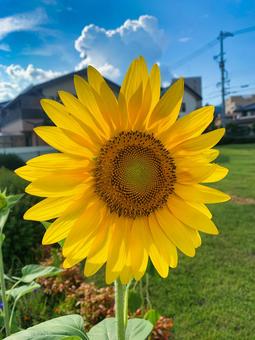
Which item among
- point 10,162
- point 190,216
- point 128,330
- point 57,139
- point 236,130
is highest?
point 236,130

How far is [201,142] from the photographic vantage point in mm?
1073

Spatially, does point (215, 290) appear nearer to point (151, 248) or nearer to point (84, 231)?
point (151, 248)

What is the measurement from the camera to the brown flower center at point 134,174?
1099mm

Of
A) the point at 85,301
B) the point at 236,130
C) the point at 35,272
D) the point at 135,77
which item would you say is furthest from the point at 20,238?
the point at 236,130

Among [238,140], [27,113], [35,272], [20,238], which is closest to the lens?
[35,272]

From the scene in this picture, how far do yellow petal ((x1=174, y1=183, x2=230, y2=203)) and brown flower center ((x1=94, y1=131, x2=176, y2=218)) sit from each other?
3 centimetres

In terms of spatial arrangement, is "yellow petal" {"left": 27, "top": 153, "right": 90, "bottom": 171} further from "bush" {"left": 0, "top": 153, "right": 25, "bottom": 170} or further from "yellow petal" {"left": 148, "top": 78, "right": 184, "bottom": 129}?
"bush" {"left": 0, "top": 153, "right": 25, "bottom": 170}

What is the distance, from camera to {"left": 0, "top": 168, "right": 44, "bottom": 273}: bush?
4.59 meters

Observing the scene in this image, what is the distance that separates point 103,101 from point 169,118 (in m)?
0.19

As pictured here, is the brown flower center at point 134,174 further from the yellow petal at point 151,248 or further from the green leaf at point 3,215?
the green leaf at point 3,215

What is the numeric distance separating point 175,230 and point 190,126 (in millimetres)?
301

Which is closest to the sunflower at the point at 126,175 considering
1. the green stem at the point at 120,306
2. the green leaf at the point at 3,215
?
the green stem at the point at 120,306

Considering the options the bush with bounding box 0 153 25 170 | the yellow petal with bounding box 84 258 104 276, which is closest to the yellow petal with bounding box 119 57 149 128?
the yellow petal with bounding box 84 258 104 276

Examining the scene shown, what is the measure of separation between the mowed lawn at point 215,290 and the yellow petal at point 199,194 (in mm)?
2735
